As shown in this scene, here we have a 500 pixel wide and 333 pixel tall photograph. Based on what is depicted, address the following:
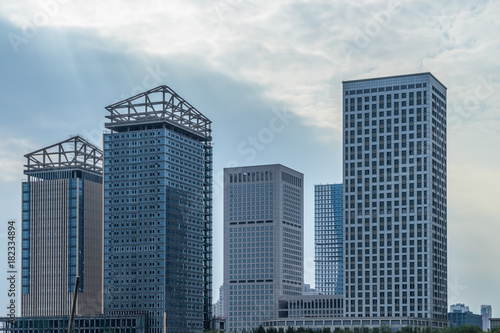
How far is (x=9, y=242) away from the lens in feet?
644

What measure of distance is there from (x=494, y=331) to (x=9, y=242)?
11421 cm

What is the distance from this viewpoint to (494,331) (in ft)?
638

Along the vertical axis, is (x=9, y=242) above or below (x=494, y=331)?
above
